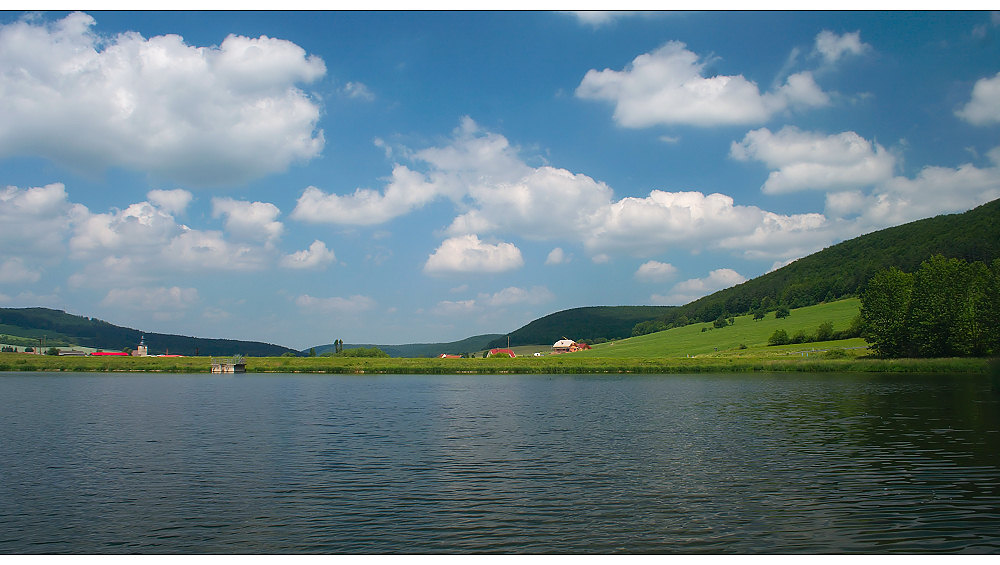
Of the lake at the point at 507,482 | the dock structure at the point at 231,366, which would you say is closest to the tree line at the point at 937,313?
the lake at the point at 507,482

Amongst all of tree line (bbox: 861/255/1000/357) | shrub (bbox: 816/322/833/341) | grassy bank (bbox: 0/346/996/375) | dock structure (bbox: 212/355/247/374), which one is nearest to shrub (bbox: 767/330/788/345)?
shrub (bbox: 816/322/833/341)

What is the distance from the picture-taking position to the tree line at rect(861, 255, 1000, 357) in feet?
329

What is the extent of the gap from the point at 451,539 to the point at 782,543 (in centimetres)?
859

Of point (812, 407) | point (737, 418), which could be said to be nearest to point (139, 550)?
point (737, 418)

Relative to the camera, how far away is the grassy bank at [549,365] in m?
105

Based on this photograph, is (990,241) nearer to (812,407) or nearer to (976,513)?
(812,407)

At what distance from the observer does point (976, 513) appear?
18.0 metres

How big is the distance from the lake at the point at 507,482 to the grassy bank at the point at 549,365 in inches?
2569

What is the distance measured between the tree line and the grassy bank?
5.81m

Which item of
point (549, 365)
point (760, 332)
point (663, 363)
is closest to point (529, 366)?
point (549, 365)

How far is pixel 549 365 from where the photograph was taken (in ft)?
439

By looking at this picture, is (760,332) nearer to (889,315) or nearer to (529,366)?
(889,315)

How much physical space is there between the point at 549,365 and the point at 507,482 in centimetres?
11157

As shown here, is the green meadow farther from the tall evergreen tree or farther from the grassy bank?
the tall evergreen tree
